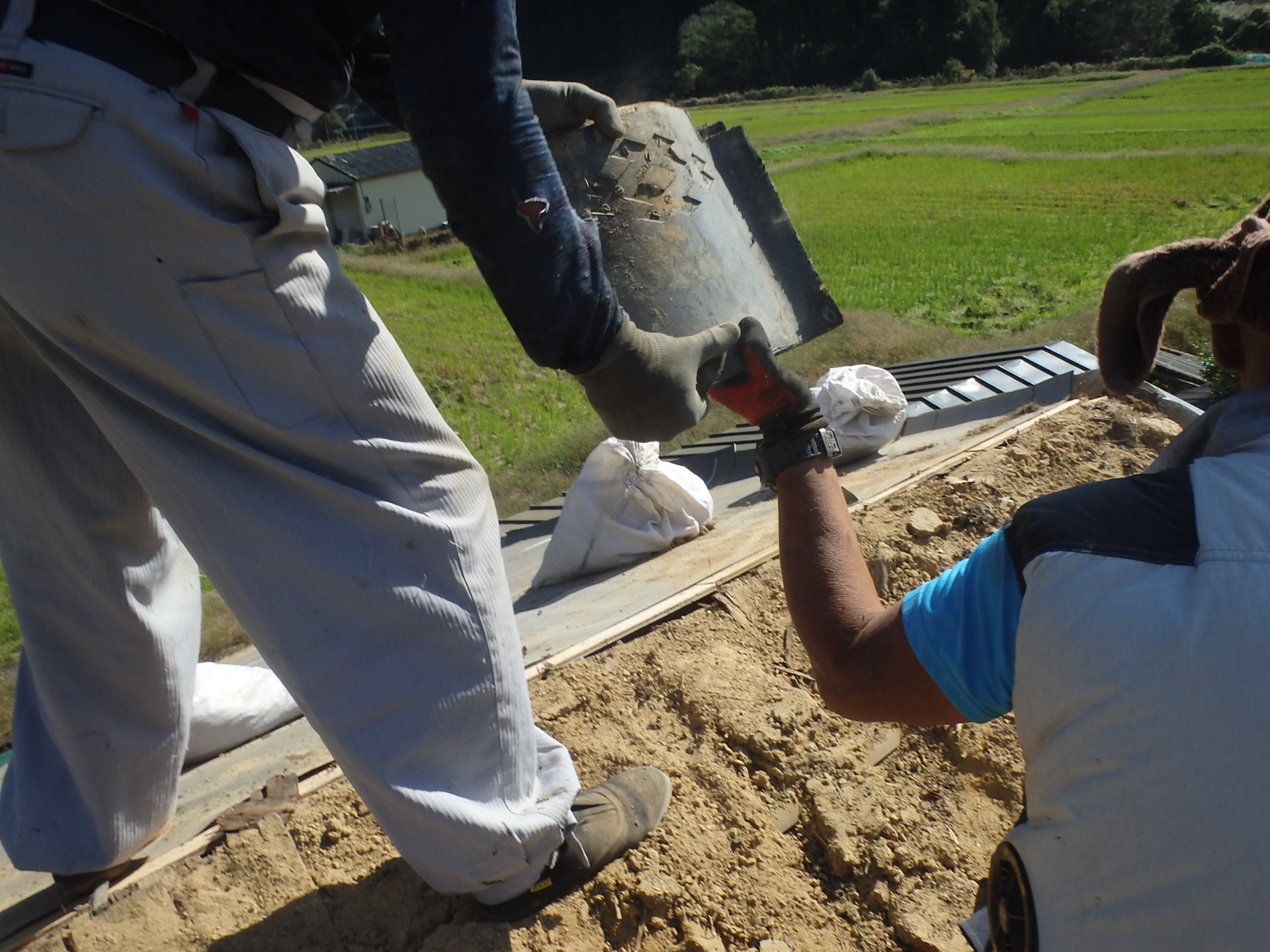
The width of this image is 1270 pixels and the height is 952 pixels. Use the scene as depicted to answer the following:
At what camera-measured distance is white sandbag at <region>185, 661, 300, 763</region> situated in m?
1.98

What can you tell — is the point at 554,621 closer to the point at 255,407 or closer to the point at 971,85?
the point at 255,407

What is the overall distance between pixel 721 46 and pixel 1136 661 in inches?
1858

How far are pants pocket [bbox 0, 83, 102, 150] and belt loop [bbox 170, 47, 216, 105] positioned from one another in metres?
0.12

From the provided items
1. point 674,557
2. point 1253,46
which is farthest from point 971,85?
point 674,557

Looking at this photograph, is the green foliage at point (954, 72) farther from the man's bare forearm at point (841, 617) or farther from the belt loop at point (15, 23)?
the belt loop at point (15, 23)

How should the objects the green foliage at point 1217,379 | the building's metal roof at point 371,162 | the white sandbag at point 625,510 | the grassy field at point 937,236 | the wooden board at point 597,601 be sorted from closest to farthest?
the wooden board at point 597,601
the white sandbag at point 625,510
the green foliage at point 1217,379
the grassy field at point 937,236
the building's metal roof at point 371,162

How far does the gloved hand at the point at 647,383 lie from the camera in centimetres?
148

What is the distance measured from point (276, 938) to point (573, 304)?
112cm

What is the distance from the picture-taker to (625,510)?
332 cm

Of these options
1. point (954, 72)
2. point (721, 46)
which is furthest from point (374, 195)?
point (954, 72)

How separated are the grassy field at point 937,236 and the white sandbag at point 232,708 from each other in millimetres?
2493

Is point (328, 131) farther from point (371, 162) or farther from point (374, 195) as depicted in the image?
point (374, 195)

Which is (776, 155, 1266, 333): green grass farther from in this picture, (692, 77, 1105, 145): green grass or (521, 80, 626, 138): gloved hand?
(521, 80, 626, 138): gloved hand

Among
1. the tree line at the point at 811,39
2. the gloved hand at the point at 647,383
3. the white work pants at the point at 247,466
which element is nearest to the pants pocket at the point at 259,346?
the white work pants at the point at 247,466
